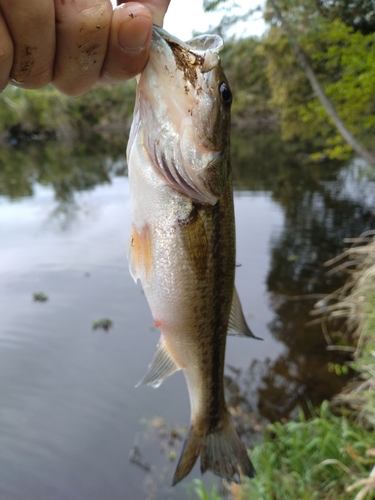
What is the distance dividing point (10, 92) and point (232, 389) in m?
65.8

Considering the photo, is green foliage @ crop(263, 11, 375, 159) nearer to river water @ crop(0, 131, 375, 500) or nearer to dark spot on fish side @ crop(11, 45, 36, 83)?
river water @ crop(0, 131, 375, 500)

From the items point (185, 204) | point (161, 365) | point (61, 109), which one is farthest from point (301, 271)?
point (61, 109)

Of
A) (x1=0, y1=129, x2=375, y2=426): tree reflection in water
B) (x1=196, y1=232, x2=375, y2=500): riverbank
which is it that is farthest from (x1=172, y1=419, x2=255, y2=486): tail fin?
(x1=0, y1=129, x2=375, y2=426): tree reflection in water

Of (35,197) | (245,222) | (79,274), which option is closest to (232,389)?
(79,274)

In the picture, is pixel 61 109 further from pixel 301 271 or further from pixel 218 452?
pixel 218 452

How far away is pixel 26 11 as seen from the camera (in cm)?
103

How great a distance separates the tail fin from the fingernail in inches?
73.5

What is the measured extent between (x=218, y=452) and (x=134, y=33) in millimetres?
2023

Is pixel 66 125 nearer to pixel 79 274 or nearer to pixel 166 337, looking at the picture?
pixel 79 274

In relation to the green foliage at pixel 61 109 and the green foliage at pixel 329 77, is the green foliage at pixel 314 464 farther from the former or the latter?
the green foliage at pixel 61 109

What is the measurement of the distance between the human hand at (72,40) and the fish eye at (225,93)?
30cm

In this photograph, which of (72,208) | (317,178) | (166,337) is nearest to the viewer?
(166,337)

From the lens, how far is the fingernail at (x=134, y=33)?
1.18m

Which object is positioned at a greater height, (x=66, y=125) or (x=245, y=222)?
(x=66, y=125)
